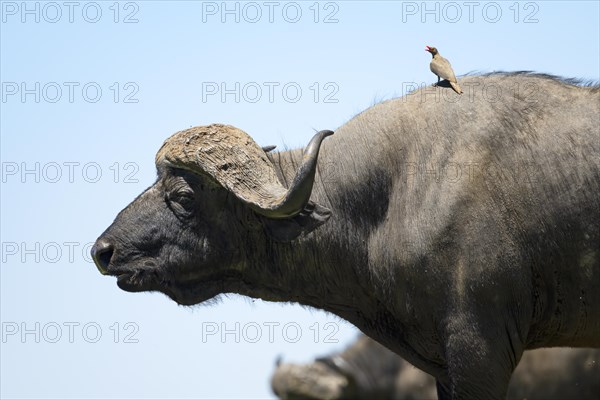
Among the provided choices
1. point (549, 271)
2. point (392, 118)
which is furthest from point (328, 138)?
point (549, 271)

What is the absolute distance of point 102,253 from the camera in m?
11.1

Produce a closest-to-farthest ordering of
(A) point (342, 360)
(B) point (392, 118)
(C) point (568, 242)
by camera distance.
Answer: (C) point (568, 242) → (B) point (392, 118) → (A) point (342, 360)

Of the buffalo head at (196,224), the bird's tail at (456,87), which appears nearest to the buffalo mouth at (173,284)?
the buffalo head at (196,224)

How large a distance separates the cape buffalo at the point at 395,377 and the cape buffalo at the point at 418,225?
914 centimetres

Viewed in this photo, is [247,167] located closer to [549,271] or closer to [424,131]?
[424,131]

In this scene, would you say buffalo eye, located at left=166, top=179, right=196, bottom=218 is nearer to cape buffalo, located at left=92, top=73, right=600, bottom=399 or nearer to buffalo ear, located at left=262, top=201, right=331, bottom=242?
cape buffalo, located at left=92, top=73, right=600, bottom=399

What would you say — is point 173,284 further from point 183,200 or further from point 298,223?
point 298,223

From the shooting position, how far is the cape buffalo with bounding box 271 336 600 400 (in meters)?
20.3

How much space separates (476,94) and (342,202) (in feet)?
4.80

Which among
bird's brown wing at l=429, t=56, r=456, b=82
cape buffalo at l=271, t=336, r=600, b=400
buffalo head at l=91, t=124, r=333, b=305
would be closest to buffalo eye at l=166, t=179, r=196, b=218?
buffalo head at l=91, t=124, r=333, b=305

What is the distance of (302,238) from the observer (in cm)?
1106

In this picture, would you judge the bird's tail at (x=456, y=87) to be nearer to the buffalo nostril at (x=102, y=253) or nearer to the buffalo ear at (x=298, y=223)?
the buffalo ear at (x=298, y=223)

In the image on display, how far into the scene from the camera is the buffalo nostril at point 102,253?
11055mm

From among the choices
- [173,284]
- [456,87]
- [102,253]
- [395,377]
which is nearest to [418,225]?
[456,87]
